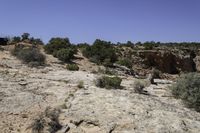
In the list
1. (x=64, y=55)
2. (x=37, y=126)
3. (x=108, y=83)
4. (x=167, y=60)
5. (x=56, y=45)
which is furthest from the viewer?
(x=167, y=60)

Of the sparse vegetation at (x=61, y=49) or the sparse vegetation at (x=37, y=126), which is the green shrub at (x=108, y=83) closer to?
the sparse vegetation at (x=37, y=126)

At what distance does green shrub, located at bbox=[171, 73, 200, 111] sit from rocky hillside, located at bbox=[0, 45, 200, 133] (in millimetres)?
382

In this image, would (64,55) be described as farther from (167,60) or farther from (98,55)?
(167,60)

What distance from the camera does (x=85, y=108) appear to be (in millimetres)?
14367

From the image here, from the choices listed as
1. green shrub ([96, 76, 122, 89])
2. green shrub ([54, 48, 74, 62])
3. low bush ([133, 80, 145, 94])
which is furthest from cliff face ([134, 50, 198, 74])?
low bush ([133, 80, 145, 94])

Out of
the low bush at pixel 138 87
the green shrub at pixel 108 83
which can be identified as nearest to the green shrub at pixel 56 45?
the green shrub at pixel 108 83

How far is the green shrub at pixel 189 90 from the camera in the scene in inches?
635

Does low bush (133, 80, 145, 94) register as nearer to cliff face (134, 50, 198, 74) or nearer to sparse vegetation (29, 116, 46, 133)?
sparse vegetation (29, 116, 46, 133)

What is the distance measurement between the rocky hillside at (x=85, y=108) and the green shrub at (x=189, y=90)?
38 cm

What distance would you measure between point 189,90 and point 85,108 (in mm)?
5674

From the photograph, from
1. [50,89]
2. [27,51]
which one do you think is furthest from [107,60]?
[50,89]

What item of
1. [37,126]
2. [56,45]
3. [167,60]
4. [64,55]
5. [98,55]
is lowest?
[37,126]

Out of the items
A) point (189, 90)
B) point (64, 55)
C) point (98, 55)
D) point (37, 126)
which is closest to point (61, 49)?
point (64, 55)

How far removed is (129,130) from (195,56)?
46.3 metres
